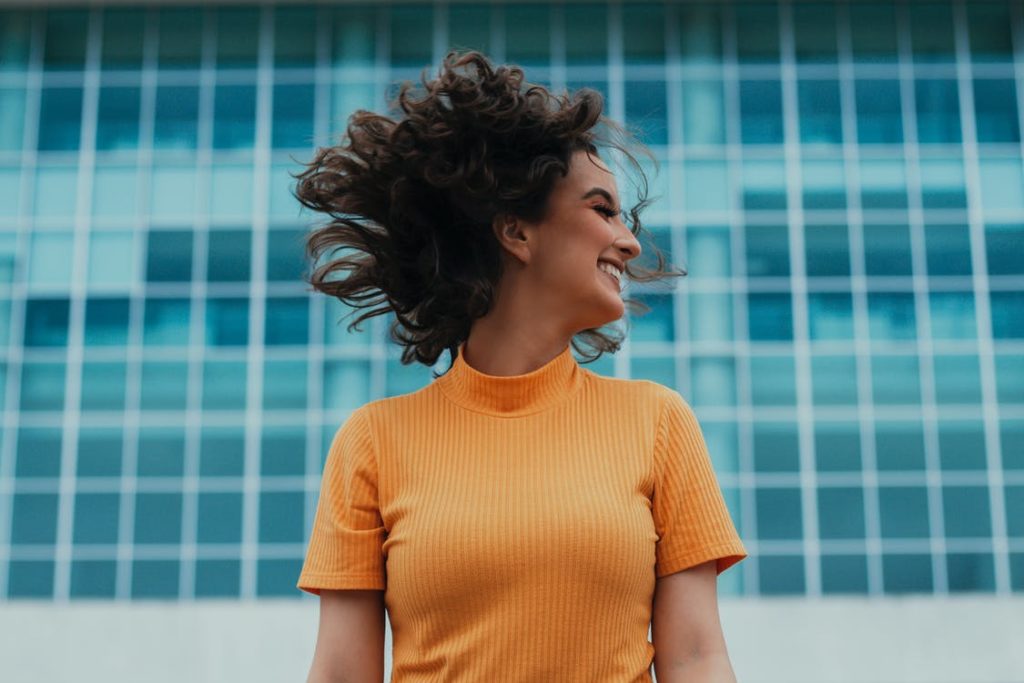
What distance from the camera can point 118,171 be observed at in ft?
63.1

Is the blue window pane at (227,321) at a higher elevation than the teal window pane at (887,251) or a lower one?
lower

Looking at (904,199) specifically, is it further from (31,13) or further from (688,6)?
(31,13)

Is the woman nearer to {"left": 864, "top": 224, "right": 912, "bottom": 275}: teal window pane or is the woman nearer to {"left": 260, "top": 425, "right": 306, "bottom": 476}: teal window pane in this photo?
{"left": 260, "top": 425, "right": 306, "bottom": 476}: teal window pane

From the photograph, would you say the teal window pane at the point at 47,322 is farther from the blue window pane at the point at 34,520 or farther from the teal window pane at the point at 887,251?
the teal window pane at the point at 887,251

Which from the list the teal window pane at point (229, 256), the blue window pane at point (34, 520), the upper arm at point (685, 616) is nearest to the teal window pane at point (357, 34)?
the teal window pane at point (229, 256)

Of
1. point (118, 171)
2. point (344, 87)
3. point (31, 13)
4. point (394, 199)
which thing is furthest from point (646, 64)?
point (394, 199)

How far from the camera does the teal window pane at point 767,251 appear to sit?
18594 mm

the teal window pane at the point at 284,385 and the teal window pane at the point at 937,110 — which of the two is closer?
the teal window pane at the point at 284,385

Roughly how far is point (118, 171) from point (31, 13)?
282 centimetres

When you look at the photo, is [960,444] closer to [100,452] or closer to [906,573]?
[906,573]

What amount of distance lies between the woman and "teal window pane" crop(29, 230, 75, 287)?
17.1 meters

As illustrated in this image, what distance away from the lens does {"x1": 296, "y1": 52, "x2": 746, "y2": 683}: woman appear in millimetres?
2373

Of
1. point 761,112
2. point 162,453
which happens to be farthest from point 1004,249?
point 162,453

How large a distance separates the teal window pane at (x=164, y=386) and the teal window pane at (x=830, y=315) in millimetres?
8741
